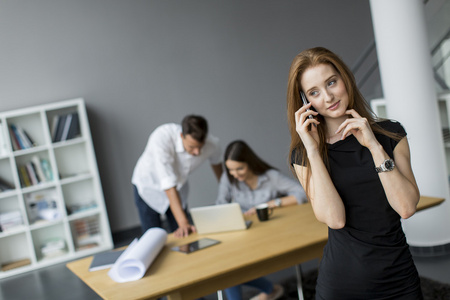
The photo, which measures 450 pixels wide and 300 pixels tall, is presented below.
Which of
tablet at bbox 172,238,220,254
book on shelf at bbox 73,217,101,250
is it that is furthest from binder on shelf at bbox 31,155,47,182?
tablet at bbox 172,238,220,254

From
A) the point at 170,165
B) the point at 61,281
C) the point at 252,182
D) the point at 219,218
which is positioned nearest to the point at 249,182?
the point at 252,182

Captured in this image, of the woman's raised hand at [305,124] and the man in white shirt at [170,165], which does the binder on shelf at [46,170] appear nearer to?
the man in white shirt at [170,165]

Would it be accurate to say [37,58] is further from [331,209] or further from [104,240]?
[331,209]

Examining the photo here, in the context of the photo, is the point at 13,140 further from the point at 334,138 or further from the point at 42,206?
the point at 334,138

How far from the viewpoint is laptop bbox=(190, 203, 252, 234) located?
9.60 feet

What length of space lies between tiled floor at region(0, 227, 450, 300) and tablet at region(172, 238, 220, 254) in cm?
102

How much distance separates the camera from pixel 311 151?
4.99ft

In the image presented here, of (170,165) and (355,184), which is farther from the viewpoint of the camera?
(170,165)

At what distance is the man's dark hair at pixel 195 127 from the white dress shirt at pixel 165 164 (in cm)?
24

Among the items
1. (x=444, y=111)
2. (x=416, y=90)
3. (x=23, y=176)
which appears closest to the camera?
(x=416, y=90)

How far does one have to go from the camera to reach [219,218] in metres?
2.96

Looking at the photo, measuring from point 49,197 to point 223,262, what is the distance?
4.00 meters

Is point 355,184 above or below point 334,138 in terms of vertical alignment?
below

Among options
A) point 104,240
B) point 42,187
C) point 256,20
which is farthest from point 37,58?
point 256,20
